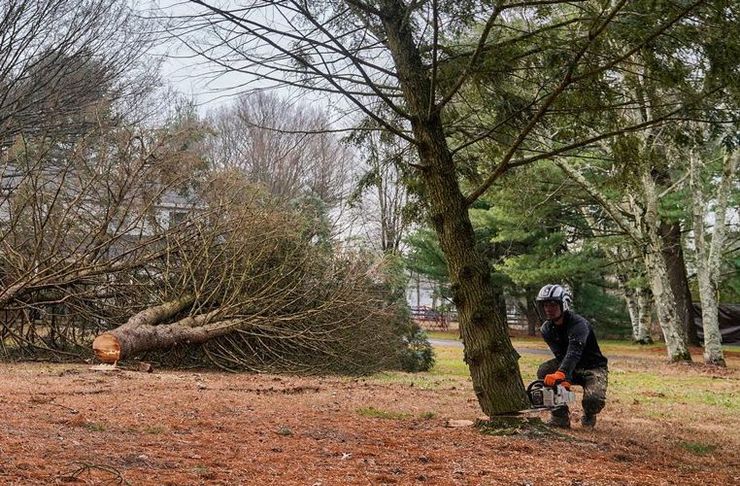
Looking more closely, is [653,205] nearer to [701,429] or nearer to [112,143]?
[701,429]

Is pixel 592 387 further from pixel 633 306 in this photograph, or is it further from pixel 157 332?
pixel 633 306

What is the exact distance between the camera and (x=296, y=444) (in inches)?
161

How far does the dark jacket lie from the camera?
5.18 metres

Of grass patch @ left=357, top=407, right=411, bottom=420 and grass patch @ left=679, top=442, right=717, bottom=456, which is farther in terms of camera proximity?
grass patch @ left=357, top=407, right=411, bottom=420

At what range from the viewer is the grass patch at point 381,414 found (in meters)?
5.74

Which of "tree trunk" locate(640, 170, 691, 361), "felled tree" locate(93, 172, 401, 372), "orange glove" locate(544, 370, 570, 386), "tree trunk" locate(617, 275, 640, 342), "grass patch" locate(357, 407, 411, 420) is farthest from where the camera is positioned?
"tree trunk" locate(617, 275, 640, 342)

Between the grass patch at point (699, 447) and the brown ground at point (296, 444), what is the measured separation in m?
0.08

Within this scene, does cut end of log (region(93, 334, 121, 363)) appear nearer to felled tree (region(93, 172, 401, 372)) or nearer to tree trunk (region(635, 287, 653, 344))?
felled tree (region(93, 172, 401, 372))

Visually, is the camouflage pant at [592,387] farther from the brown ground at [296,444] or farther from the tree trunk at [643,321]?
the tree trunk at [643,321]

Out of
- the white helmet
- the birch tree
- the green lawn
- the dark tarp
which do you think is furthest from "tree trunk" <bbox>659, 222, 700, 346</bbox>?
the white helmet

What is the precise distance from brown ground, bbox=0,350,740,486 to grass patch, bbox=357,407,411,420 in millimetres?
57

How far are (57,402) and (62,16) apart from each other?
11196mm

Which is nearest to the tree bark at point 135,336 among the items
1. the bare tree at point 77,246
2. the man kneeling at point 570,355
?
the bare tree at point 77,246

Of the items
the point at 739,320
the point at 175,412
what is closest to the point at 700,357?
the point at 739,320
